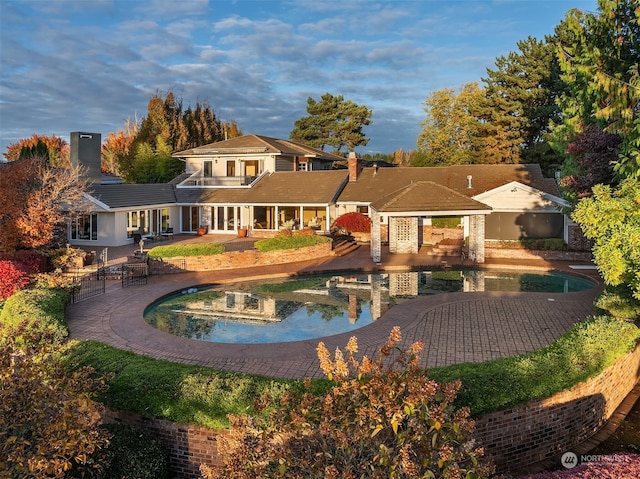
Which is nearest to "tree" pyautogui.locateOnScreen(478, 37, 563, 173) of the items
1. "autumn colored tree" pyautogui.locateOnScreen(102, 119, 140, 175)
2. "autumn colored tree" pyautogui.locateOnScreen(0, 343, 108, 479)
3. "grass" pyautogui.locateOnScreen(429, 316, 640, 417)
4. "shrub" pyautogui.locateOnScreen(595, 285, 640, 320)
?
"shrub" pyautogui.locateOnScreen(595, 285, 640, 320)

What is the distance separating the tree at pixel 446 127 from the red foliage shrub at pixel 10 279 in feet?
145

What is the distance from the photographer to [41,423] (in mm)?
6105

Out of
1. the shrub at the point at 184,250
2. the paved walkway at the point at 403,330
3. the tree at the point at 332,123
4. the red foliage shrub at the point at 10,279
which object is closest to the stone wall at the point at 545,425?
the paved walkway at the point at 403,330

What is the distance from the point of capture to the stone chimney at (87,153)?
104 ft

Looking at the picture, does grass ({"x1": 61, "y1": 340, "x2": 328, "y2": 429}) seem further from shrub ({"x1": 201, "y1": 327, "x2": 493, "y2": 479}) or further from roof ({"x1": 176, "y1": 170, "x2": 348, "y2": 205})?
roof ({"x1": 176, "y1": 170, "x2": 348, "y2": 205})

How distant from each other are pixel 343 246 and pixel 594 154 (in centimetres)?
1602

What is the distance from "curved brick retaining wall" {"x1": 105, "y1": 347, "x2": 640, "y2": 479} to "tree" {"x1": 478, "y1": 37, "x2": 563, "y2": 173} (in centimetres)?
4008

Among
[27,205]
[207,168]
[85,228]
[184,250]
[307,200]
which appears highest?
[207,168]

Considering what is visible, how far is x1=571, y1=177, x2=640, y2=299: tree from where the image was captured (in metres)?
9.98

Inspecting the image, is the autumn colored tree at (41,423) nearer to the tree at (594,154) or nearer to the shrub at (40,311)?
the shrub at (40,311)

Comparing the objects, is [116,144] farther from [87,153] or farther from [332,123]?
[87,153]

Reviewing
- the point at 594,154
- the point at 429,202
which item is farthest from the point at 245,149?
the point at 594,154

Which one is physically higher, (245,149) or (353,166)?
(245,149)

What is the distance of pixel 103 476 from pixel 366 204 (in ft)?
93.2
